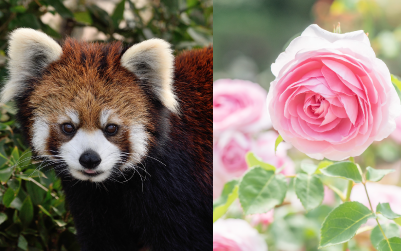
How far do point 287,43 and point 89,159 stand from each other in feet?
1.65

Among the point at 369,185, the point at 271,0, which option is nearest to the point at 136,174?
the point at 369,185

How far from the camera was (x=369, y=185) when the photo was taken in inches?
37.8

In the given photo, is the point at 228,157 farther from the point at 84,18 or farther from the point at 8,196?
the point at 84,18

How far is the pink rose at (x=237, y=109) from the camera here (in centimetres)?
104

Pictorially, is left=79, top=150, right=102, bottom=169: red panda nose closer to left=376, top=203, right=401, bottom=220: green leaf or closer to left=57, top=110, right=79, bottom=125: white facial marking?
left=57, top=110, right=79, bottom=125: white facial marking

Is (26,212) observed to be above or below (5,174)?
below

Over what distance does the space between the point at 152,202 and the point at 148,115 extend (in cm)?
23

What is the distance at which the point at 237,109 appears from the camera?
106 cm

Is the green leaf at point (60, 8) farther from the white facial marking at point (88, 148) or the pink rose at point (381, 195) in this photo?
the pink rose at point (381, 195)

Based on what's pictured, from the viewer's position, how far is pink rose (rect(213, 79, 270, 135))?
104 cm

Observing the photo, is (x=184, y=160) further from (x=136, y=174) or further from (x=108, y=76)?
(x=108, y=76)

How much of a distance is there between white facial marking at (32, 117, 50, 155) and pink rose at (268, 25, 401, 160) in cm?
51

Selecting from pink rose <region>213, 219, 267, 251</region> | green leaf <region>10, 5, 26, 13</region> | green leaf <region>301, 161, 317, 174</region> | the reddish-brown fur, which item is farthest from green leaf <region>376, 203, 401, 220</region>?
green leaf <region>10, 5, 26, 13</region>

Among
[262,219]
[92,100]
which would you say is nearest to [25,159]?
[92,100]
